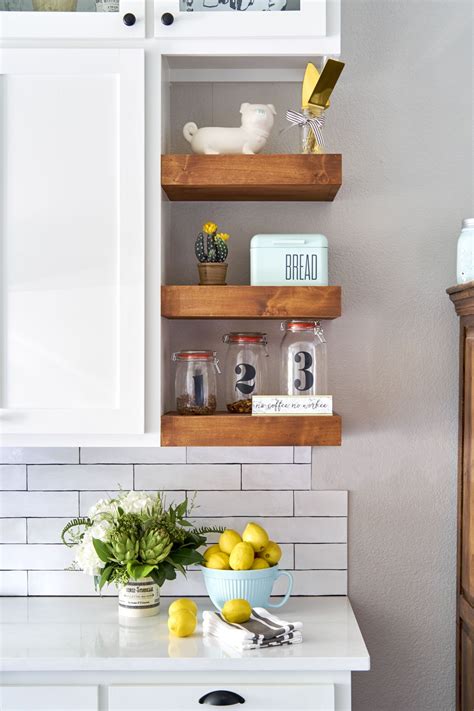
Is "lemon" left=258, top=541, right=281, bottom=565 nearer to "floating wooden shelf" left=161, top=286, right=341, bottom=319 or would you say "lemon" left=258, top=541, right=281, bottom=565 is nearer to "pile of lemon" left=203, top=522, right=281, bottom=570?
"pile of lemon" left=203, top=522, right=281, bottom=570

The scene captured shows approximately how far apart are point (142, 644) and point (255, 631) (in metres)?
0.26

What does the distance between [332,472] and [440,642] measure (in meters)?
0.56

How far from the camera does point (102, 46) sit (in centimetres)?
204

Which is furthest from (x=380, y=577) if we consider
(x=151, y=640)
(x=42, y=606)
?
(x=42, y=606)

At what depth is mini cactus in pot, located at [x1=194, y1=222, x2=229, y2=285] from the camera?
2.15 meters

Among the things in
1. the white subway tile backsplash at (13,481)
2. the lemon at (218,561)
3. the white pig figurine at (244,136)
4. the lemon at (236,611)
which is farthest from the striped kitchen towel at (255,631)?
the white pig figurine at (244,136)

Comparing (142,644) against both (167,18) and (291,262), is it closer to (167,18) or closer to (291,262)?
(291,262)

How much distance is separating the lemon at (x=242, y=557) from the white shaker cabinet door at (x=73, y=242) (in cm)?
38

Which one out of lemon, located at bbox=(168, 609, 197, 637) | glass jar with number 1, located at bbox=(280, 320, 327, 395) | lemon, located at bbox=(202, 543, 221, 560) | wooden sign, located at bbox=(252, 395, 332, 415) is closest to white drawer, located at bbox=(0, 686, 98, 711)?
lemon, located at bbox=(168, 609, 197, 637)

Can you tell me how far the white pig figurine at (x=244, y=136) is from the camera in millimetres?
2127

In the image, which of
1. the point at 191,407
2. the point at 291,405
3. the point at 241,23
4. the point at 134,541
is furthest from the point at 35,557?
the point at 241,23

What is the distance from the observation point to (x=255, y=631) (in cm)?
190

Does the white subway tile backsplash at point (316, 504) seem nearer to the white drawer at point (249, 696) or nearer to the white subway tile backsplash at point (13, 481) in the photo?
the white drawer at point (249, 696)

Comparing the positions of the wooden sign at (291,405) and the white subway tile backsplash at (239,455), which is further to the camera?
the white subway tile backsplash at (239,455)
